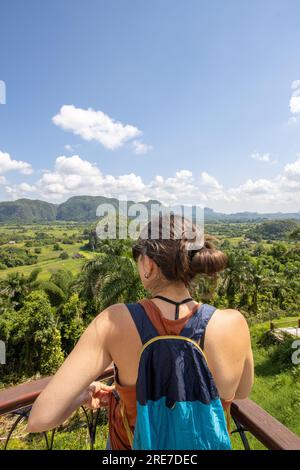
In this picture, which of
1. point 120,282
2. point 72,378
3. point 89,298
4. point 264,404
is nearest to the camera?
point 72,378

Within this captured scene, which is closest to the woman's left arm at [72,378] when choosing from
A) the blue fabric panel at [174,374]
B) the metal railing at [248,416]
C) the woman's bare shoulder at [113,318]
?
the woman's bare shoulder at [113,318]

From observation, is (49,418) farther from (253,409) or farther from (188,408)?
(253,409)

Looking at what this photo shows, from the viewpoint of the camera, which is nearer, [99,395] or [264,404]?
[99,395]

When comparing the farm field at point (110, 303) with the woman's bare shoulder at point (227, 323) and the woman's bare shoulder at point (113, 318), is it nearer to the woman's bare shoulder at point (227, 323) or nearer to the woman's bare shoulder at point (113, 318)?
the woman's bare shoulder at point (227, 323)

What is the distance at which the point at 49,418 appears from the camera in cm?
104

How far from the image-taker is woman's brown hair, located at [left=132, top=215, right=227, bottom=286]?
1194 millimetres

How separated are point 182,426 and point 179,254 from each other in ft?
2.02

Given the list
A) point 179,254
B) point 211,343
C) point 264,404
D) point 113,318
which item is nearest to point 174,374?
point 211,343

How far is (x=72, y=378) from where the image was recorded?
40.8 inches

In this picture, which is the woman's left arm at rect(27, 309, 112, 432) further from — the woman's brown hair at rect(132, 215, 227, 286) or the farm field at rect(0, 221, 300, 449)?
the farm field at rect(0, 221, 300, 449)

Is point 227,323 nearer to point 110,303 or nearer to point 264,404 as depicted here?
point 110,303

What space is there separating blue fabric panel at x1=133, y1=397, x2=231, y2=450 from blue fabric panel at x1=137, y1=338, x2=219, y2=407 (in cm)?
3
